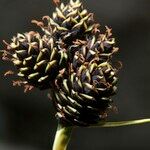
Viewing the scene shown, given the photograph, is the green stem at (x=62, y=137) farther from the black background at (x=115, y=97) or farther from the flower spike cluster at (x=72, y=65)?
the black background at (x=115, y=97)

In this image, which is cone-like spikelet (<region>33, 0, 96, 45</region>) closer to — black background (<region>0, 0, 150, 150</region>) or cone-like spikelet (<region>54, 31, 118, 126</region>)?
cone-like spikelet (<region>54, 31, 118, 126</region>)

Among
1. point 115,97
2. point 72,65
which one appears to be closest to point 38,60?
point 72,65

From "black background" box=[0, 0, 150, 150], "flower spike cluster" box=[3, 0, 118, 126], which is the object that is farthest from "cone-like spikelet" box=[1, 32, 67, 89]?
"black background" box=[0, 0, 150, 150]

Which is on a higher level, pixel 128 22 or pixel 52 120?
pixel 128 22

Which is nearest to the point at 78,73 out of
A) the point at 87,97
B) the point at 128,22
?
the point at 87,97

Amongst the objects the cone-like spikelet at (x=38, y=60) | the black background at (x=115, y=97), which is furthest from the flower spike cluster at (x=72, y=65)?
the black background at (x=115, y=97)

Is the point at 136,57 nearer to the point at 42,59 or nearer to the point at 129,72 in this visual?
the point at 129,72

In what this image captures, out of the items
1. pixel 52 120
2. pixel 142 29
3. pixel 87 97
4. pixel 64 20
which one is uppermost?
pixel 142 29
